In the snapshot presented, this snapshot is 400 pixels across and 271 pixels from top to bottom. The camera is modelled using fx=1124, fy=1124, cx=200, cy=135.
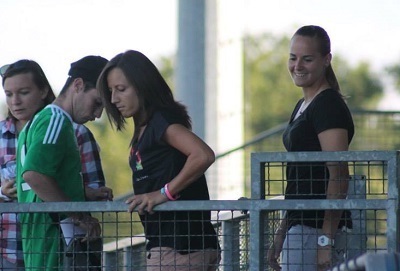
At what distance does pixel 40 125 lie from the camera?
17.9 ft

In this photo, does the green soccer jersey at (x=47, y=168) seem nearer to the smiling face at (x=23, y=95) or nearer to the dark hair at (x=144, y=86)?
the dark hair at (x=144, y=86)

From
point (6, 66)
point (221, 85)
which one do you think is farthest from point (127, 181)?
point (6, 66)

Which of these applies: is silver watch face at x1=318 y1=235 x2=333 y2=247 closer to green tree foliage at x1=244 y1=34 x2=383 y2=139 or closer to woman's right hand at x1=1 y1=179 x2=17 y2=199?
woman's right hand at x1=1 y1=179 x2=17 y2=199

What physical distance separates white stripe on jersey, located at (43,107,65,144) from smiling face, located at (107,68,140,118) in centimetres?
33

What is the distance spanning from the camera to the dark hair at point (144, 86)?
5289mm

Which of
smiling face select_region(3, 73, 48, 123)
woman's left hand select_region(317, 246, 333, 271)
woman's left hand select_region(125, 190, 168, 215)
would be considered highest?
smiling face select_region(3, 73, 48, 123)

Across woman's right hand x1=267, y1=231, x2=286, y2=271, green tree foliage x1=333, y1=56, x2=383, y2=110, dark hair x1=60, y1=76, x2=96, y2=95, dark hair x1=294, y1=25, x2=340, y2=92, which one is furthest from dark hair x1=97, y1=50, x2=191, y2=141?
green tree foliage x1=333, y1=56, x2=383, y2=110

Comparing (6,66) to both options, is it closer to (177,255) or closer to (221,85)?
(177,255)

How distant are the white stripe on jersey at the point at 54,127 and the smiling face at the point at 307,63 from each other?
46.8 inches

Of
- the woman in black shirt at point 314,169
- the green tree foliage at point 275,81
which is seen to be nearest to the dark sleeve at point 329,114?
the woman in black shirt at point 314,169

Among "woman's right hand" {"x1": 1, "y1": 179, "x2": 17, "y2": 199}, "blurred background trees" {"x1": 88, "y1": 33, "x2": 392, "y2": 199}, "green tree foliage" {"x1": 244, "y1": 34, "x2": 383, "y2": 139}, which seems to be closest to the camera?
"woman's right hand" {"x1": 1, "y1": 179, "x2": 17, "y2": 199}

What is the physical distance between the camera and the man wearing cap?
5.36 m

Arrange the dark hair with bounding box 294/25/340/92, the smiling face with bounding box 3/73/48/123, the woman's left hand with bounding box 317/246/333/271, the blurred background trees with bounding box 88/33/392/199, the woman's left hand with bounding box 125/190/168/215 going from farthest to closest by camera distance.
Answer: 1. the blurred background trees with bounding box 88/33/392/199
2. the smiling face with bounding box 3/73/48/123
3. the dark hair with bounding box 294/25/340/92
4. the woman's left hand with bounding box 317/246/333/271
5. the woman's left hand with bounding box 125/190/168/215

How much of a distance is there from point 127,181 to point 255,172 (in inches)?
1682
